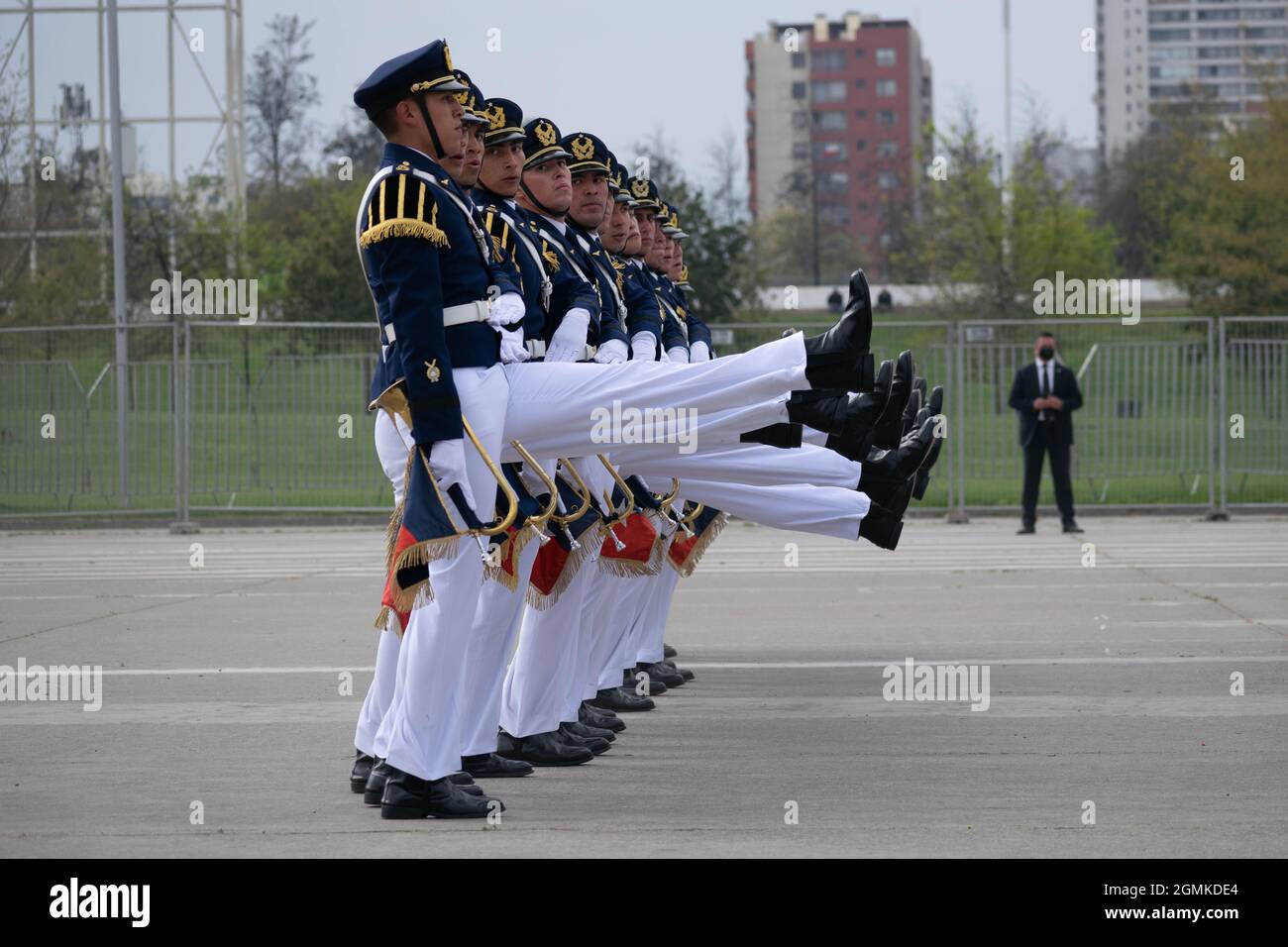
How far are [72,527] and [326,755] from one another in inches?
616

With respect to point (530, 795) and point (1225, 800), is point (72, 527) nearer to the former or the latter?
point (530, 795)

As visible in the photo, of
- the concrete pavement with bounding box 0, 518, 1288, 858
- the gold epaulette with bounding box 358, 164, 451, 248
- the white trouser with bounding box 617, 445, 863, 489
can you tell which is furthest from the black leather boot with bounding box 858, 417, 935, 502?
the gold epaulette with bounding box 358, 164, 451, 248

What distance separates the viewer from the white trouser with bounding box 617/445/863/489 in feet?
26.9

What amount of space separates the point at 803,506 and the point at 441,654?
2592 mm

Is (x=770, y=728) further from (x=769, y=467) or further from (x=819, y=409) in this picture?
(x=819, y=409)

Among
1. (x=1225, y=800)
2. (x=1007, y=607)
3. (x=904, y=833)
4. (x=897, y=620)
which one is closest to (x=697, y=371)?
(x=904, y=833)

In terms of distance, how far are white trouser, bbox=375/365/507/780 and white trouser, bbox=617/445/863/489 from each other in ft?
6.13

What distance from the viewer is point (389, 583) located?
647 centimetres

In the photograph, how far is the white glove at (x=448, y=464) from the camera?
20.0 ft

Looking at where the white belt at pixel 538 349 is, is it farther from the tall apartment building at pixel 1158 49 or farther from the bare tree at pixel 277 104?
the tall apartment building at pixel 1158 49

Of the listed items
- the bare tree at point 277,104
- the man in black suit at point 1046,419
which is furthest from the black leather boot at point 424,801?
the bare tree at point 277,104

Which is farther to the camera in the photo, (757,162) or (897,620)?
(757,162)

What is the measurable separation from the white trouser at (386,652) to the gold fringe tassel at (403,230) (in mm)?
763

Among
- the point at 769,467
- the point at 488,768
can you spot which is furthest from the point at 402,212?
the point at 769,467
